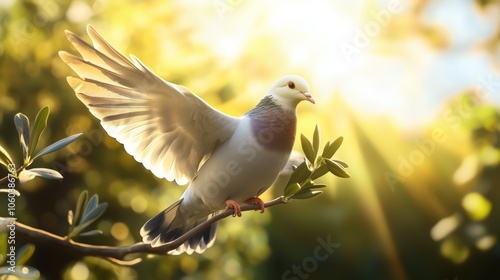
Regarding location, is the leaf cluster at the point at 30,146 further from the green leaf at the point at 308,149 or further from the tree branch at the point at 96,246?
the green leaf at the point at 308,149

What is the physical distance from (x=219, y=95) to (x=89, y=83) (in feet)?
7.14

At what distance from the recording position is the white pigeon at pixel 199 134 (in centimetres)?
105

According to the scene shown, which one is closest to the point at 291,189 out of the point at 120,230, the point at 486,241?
the point at 486,241

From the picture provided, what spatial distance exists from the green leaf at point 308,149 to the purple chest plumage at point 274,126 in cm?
17

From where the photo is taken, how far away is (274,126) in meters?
Answer: 1.14

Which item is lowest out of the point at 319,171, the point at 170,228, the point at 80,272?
the point at 80,272

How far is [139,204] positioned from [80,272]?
2.04 feet

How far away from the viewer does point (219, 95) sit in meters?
3.12

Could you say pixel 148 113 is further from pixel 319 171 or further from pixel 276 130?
pixel 319 171

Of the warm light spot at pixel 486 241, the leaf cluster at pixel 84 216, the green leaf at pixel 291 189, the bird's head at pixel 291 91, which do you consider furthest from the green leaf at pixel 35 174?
the warm light spot at pixel 486 241

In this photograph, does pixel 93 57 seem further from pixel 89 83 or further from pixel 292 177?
pixel 292 177

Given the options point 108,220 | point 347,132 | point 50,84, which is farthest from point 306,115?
point 50,84

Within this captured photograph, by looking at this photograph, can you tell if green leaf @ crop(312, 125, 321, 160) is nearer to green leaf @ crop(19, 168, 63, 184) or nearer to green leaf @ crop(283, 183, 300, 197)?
green leaf @ crop(283, 183, 300, 197)

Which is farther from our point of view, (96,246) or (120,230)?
(120,230)
